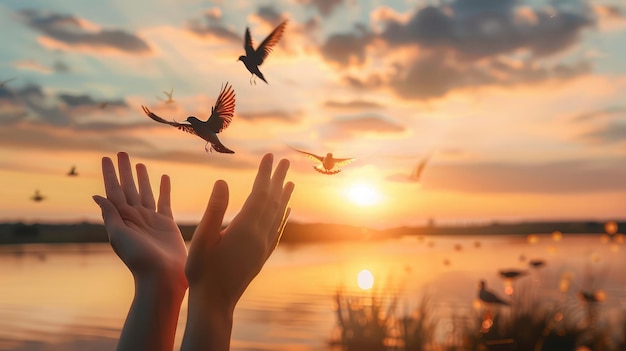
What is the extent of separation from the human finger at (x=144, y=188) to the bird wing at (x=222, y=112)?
135 cm

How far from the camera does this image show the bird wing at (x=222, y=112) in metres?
3.40

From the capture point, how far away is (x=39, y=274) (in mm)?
46594

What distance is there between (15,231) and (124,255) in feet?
334

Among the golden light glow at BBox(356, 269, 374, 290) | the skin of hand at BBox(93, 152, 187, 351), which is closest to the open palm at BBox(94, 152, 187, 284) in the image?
the skin of hand at BBox(93, 152, 187, 351)

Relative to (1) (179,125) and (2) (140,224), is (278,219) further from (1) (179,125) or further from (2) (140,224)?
(2) (140,224)

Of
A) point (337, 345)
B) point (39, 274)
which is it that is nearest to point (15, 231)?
point (39, 274)

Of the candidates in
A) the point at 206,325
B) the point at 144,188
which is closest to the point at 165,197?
the point at 144,188

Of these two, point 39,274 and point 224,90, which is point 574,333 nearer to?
point 224,90

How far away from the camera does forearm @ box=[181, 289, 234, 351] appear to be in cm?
320

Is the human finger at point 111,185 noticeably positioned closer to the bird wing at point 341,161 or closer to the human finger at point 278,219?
the human finger at point 278,219

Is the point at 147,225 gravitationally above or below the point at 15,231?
below

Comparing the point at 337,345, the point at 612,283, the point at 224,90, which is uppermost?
the point at 612,283

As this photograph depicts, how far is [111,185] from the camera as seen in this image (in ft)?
14.3

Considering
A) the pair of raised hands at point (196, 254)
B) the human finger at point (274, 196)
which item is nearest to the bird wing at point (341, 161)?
the pair of raised hands at point (196, 254)
